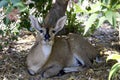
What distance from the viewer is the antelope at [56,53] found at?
443 centimetres

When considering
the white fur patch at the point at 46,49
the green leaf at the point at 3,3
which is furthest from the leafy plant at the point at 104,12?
the white fur patch at the point at 46,49

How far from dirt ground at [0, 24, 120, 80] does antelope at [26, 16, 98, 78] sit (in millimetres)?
124

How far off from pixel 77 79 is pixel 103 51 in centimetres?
101

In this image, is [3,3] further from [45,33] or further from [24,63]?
[24,63]

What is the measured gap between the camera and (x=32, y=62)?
15.4 feet

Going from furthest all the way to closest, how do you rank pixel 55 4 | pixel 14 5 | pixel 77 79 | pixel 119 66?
pixel 55 4 → pixel 77 79 → pixel 14 5 → pixel 119 66

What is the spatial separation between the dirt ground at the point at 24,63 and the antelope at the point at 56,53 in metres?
0.12

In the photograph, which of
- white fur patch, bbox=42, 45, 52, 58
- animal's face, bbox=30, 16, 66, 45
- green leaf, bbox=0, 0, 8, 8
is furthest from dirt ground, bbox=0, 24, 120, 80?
green leaf, bbox=0, 0, 8, 8

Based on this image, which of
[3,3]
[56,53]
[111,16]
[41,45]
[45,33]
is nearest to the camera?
[111,16]

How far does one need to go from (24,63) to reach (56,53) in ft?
1.56

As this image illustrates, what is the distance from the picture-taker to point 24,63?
4.87 metres

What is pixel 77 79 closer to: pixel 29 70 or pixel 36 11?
pixel 29 70

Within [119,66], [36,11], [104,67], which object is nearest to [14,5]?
[119,66]

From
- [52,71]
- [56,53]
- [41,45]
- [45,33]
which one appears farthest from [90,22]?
[56,53]
